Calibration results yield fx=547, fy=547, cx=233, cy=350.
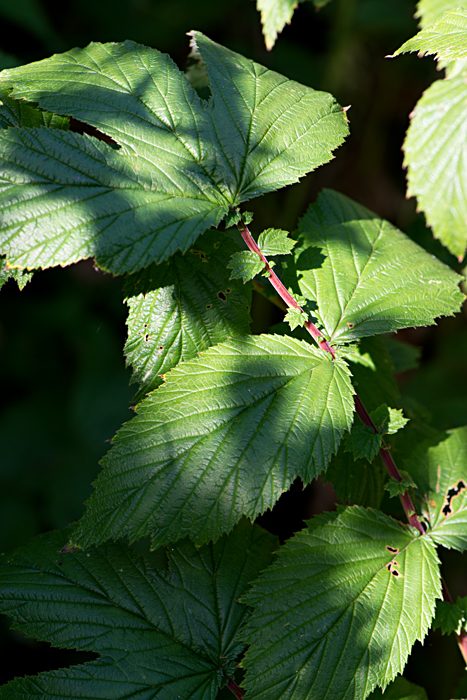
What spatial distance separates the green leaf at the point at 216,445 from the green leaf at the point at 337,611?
0.20m

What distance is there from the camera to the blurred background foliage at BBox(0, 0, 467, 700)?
8.19ft

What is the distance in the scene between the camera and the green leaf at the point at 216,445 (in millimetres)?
849

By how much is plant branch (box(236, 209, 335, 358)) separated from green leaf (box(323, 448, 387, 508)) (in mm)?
240

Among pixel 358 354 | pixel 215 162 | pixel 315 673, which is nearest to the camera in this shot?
pixel 315 673

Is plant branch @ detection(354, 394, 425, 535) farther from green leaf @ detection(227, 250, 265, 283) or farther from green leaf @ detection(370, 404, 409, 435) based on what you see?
green leaf @ detection(227, 250, 265, 283)

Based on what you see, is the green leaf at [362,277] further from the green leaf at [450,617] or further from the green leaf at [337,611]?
the green leaf at [450,617]

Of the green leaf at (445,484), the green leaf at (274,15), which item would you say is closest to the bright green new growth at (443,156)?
the green leaf at (445,484)

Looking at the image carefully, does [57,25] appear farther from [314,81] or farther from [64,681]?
[64,681]

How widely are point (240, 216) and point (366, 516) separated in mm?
604

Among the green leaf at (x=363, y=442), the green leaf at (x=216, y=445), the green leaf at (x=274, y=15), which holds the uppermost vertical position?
the green leaf at (x=274, y=15)

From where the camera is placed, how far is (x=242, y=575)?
105cm

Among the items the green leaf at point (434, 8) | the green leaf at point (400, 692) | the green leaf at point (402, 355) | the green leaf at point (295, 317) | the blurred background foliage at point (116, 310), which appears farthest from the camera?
the blurred background foliage at point (116, 310)

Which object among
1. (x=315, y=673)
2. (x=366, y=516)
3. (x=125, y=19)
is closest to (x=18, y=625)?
(x=315, y=673)

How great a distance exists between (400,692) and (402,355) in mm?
964
